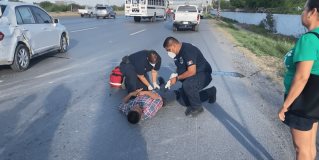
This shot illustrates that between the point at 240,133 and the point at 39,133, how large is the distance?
2.67m

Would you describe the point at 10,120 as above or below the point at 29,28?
below

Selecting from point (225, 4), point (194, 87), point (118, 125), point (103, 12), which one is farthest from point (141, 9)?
point (225, 4)

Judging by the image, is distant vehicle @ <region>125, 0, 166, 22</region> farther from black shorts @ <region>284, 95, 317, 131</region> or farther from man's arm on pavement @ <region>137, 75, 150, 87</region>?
black shorts @ <region>284, 95, 317, 131</region>

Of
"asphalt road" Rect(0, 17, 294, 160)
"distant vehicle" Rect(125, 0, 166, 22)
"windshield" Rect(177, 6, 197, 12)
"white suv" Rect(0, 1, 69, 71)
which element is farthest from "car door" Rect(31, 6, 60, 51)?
"distant vehicle" Rect(125, 0, 166, 22)

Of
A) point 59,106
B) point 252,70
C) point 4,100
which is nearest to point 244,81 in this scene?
point 252,70

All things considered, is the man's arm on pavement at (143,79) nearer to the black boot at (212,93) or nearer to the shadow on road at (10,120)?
the black boot at (212,93)

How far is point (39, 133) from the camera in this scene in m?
4.76

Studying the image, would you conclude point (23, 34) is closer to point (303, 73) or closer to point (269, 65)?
point (269, 65)

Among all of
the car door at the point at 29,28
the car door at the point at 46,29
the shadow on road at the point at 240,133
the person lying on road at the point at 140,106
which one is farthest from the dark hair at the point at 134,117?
the car door at the point at 46,29

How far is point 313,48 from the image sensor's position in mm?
2625

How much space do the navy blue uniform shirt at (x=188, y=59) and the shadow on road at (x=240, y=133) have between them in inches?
28.7

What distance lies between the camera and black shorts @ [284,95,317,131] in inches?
113

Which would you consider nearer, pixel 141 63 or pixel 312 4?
pixel 312 4

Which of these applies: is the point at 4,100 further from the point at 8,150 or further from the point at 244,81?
the point at 244,81
